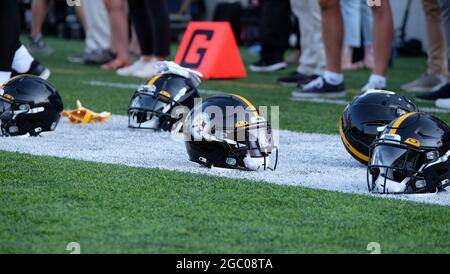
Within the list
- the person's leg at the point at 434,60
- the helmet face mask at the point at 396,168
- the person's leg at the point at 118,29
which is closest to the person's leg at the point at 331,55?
the person's leg at the point at 434,60

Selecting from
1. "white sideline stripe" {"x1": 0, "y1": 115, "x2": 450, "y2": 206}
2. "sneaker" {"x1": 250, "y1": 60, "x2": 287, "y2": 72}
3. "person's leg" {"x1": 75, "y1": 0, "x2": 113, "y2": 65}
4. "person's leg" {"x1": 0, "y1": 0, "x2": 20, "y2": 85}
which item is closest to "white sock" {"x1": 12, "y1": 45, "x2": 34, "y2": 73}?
"person's leg" {"x1": 0, "y1": 0, "x2": 20, "y2": 85}

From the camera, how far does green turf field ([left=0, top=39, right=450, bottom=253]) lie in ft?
11.1

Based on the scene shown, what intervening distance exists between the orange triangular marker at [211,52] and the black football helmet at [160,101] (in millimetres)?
3460

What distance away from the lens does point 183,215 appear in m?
3.78

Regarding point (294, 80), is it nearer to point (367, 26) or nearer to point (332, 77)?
point (332, 77)

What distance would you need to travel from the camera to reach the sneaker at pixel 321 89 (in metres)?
7.73

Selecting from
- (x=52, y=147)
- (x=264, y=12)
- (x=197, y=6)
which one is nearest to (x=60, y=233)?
(x=52, y=147)

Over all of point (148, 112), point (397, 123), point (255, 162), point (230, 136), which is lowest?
point (148, 112)

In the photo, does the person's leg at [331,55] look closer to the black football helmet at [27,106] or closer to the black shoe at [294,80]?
the black shoe at [294,80]

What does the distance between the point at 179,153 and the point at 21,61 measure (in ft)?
7.16

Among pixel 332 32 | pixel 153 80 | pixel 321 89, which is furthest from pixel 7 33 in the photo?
pixel 321 89

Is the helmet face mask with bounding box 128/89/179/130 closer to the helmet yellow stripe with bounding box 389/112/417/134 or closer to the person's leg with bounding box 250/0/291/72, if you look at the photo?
the helmet yellow stripe with bounding box 389/112/417/134
